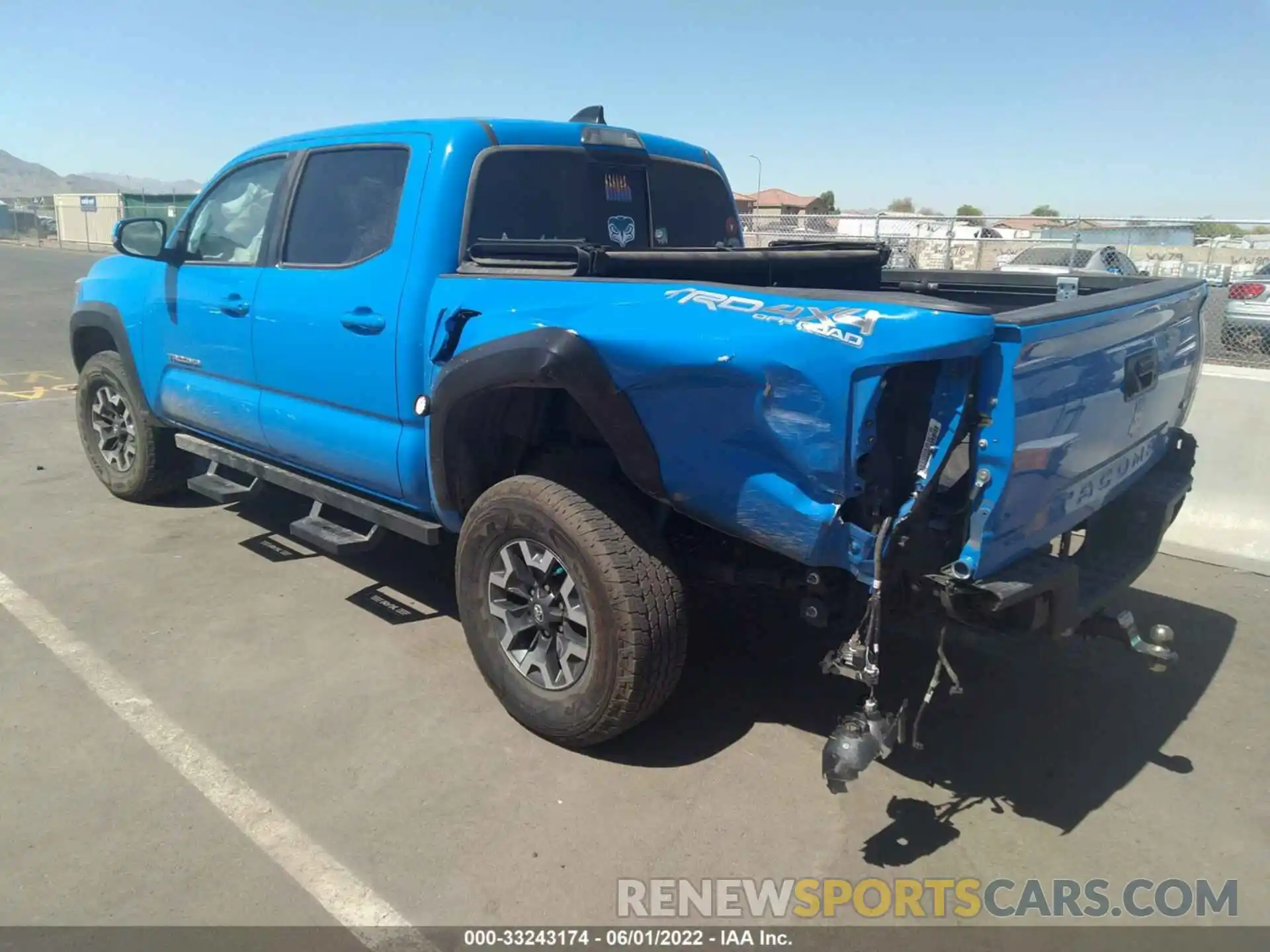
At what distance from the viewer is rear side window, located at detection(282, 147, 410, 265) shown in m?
3.86

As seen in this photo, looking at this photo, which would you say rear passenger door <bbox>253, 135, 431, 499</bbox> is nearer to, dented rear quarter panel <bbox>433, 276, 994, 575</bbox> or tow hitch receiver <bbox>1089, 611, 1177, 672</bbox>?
dented rear quarter panel <bbox>433, 276, 994, 575</bbox>

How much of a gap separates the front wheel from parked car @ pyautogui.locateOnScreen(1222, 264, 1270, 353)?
30.3 ft

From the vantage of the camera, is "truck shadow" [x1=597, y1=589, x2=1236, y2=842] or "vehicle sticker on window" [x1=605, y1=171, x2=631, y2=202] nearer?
"truck shadow" [x1=597, y1=589, x2=1236, y2=842]

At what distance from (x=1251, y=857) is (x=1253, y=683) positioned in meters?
1.35

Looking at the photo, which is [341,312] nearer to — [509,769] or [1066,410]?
[509,769]

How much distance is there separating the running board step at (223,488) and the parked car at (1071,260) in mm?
8868

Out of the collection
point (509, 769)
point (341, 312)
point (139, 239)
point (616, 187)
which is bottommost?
point (509, 769)

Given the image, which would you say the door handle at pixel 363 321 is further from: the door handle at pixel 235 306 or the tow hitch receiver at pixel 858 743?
the tow hitch receiver at pixel 858 743

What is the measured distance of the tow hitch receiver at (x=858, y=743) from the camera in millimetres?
2594

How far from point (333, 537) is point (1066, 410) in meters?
2.98

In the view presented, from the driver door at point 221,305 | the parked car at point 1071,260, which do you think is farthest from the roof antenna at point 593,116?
the parked car at point 1071,260

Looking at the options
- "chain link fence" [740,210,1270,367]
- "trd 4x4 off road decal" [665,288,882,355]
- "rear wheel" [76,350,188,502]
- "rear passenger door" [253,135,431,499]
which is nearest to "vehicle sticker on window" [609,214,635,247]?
"rear passenger door" [253,135,431,499]

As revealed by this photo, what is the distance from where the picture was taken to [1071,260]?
11883mm

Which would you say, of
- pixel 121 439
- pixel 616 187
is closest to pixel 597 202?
pixel 616 187
